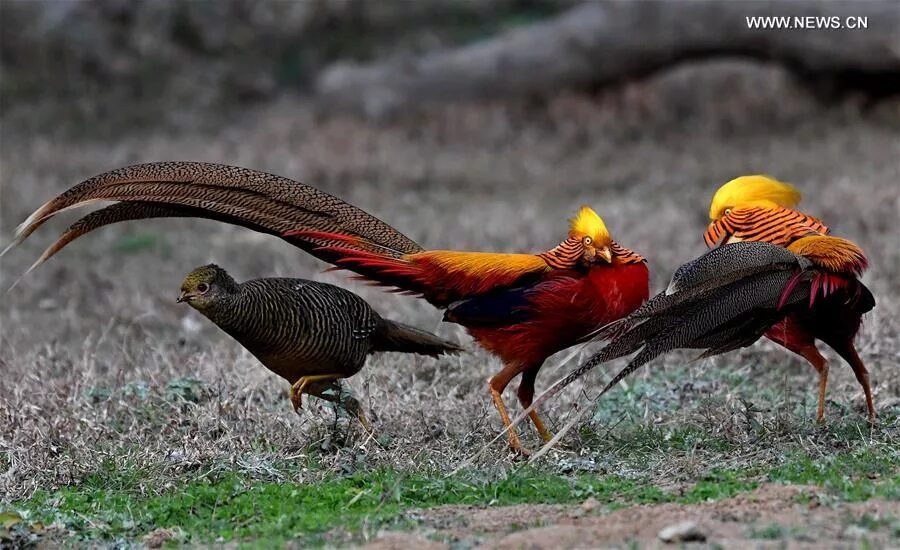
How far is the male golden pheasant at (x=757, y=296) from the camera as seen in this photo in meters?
4.38

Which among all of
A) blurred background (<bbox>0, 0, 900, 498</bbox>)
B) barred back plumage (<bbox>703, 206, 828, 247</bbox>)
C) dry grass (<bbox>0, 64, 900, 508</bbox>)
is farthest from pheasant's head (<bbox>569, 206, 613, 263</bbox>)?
blurred background (<bbox>0, 0, 900, 498</bbox>)

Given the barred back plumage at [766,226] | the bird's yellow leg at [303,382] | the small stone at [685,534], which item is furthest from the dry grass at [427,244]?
the small stone at [685,534]

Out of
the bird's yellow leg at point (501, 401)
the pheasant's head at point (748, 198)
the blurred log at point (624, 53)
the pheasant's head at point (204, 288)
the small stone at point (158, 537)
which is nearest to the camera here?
the small stone at point (158, 537)

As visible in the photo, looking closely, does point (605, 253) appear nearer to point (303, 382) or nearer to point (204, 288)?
point (303, 382)

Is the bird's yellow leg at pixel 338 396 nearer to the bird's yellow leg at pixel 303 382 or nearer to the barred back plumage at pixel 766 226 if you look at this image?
the bird's yellow leg at pixel 303 382

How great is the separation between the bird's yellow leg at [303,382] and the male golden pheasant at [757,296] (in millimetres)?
1115

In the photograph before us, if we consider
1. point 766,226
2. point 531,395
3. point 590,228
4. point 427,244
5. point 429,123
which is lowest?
point 531,395

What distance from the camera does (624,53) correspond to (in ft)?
40.1

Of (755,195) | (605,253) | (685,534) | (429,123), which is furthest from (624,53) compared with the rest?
(685,534)

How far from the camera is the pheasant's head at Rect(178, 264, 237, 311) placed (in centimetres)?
471

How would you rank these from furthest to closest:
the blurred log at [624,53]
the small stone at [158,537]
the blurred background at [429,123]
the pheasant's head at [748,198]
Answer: the blurred log at [624,53]
the blurred background at [429,123]
the pheasant's head at [748,198]
the small stone at [158,537]

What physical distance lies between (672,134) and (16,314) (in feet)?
22.7

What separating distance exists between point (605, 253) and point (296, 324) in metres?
1.16

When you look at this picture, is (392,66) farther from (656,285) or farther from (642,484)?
(642,484)
